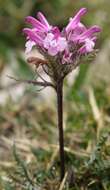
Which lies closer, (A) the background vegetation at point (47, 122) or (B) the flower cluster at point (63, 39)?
(B) the flower cluster at point (63, 39)

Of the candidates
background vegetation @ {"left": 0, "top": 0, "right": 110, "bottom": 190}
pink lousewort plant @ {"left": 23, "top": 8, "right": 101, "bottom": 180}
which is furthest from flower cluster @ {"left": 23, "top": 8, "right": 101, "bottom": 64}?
background vegetation @ {"left": 0, "top": 0, "right": 110, "bottom": 190}

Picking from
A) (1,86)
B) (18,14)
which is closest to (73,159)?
(1,86)

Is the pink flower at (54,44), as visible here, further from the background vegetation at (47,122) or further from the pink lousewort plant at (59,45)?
the background vegetation at (47,122)

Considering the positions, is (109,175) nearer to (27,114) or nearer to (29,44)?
(29,44)

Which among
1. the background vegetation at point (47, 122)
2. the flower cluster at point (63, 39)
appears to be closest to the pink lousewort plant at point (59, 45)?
the flower cluster at point (63, 39)

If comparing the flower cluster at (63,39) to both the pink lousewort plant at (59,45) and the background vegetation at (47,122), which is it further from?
the background vegetation at (47,122)
